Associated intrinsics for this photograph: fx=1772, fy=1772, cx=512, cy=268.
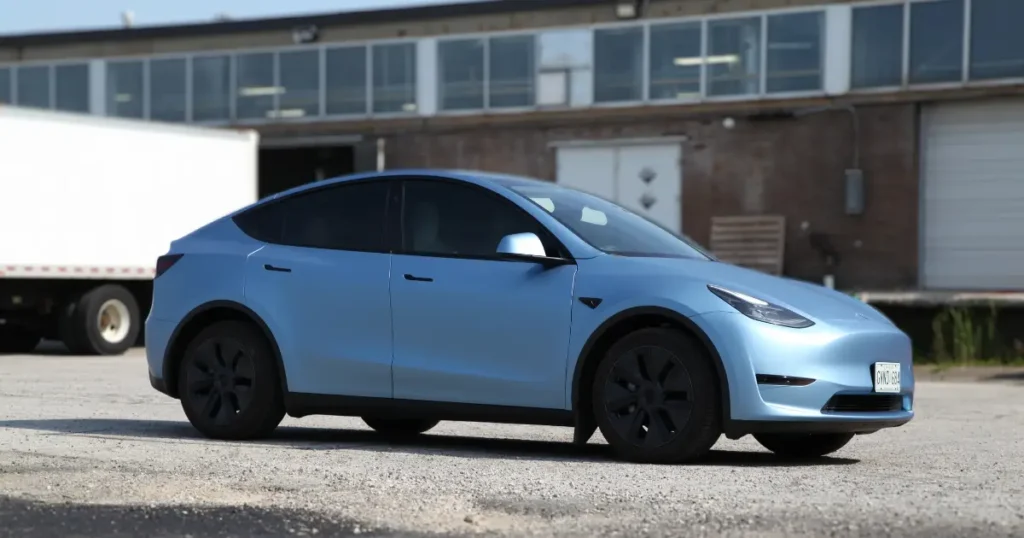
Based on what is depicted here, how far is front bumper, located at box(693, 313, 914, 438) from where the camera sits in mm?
8625

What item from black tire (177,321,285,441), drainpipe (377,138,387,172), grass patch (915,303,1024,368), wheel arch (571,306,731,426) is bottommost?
grass patch (915,303,1024,368)

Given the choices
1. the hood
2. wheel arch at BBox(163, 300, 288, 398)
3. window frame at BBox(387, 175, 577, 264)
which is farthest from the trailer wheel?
the hood

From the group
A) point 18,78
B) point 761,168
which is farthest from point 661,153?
point 18,78

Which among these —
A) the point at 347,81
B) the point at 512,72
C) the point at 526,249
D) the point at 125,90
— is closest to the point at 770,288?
the point at 526,249

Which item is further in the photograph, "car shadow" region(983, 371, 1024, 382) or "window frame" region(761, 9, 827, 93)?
"window frame" region(761, 9, 827, 93)

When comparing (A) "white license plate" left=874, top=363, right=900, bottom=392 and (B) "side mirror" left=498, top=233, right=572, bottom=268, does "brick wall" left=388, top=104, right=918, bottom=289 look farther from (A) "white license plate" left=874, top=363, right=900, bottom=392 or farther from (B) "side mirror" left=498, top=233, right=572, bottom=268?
(B) "side mirror" left=498, top=233, right=572, bottom=268

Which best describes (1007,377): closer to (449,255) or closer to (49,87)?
(449,255)

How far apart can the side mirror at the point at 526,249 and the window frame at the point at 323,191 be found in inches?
38.0

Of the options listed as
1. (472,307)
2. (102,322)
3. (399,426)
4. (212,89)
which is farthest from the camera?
(212,89)

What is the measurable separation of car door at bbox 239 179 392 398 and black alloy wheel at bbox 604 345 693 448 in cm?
145

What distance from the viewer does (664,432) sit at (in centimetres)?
875

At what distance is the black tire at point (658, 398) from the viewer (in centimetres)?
868

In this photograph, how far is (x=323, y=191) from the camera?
409 inches

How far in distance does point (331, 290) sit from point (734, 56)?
23.4m
